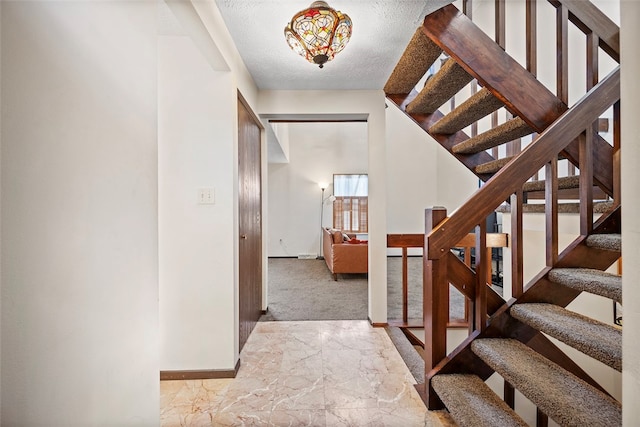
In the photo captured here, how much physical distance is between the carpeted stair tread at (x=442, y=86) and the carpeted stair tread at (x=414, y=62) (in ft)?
0.34

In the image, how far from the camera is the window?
24.7 feet

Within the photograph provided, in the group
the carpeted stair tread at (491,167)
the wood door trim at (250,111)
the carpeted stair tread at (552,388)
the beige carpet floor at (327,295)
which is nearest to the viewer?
the carpeted stair tread at (552,388)

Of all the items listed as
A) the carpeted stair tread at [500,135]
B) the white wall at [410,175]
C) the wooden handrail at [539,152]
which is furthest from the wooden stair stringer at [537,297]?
the white wall at [410,175]

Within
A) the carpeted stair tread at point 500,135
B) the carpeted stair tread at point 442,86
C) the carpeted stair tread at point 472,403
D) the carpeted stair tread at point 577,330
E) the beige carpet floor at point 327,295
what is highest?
the carpeted stair tread at point 442,86

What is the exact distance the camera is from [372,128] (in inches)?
114

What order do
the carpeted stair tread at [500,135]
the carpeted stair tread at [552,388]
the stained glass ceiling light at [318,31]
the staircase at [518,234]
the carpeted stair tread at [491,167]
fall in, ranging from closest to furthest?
the carpeted stair tread at [552,388]
the staircase at [518,234]
the stained glass ceiling light at [318,31]
the carpeted stair tread at [500,135]
the carpeted stair tread at [491,167]

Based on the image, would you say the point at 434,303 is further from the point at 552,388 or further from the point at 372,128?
the point at 372,128

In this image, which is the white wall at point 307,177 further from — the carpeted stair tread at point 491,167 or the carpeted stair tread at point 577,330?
the carpeted stair tread at point 577,330

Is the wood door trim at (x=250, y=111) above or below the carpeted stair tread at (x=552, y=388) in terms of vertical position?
above

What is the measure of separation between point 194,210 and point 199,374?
3.61ft

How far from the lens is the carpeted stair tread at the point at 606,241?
1.48 m

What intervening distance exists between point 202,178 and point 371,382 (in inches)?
68.1

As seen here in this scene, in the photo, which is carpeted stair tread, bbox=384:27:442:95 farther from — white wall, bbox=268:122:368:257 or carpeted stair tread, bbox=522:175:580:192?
white wall, bbox=268:122:368:257

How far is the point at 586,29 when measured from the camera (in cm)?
185
